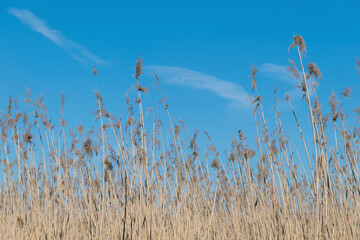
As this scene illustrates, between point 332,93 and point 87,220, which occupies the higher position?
point 332,93

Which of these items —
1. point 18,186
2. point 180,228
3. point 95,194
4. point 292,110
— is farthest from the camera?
point 18,186

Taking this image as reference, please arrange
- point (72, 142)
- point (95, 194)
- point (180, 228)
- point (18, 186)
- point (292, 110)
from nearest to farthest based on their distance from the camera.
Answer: point (292, 110) → point (180, 228) → point (95, 194) → point (18, 186) → point (72, 142)

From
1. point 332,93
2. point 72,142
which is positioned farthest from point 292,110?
point 72,142

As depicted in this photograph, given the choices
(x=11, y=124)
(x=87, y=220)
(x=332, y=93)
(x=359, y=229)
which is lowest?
(x=359, y=229)

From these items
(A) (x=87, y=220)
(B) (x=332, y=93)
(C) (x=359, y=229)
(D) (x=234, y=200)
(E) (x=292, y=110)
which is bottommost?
(C) (x=359, y=229)

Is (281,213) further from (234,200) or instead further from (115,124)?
(115,124)

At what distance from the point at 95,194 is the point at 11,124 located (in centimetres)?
152

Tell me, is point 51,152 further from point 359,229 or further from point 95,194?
point 359,229

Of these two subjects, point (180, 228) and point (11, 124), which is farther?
point (11, 124)

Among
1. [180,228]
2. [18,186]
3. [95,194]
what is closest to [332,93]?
[180,228]

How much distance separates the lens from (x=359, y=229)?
13.3 ft

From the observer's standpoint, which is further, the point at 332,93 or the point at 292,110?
the point at 332,93

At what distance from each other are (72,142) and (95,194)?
1.03 metres

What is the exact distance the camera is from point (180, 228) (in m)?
3.83
